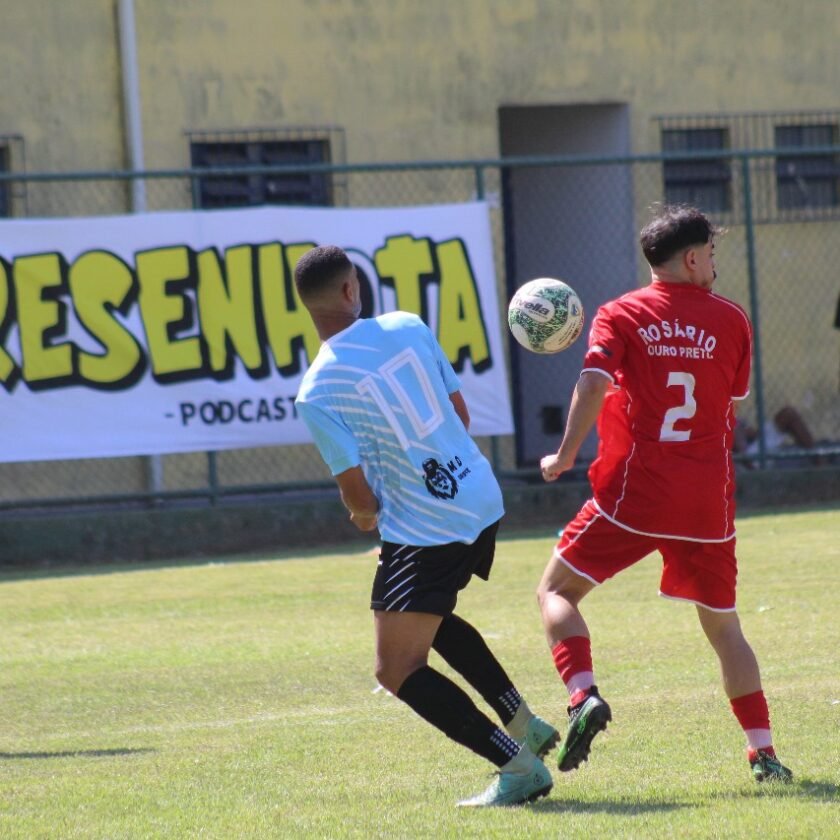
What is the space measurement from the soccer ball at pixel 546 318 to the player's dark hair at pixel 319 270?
1.09m

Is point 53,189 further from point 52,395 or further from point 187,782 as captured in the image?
point 187,782

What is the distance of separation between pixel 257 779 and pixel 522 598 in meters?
4.67

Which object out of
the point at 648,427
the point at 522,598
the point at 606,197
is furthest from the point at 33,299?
the point at 648,427

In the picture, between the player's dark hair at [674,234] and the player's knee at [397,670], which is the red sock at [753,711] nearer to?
the player's knee at [397,670]

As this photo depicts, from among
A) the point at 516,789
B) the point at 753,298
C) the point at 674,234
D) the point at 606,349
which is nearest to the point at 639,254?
the point at 753,298

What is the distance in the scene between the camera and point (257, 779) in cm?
596

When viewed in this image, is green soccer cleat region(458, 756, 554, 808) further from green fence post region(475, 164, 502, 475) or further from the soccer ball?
green fence post region(475, 164, 502, 475)

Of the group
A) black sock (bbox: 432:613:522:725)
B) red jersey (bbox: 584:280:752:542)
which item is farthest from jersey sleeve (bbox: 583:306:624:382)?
black sock (bbox: 432:613:522:725)

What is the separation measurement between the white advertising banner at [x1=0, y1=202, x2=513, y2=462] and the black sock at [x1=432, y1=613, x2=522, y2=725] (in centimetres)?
814

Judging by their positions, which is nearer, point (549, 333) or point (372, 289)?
→ point (549, 333)

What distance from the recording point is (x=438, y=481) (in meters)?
5.40

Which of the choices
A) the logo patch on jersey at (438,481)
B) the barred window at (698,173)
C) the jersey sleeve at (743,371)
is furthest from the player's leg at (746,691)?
the barred window at (698,173)

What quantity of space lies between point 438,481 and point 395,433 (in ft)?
0.69

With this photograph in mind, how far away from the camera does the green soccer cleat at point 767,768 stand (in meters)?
5.52
